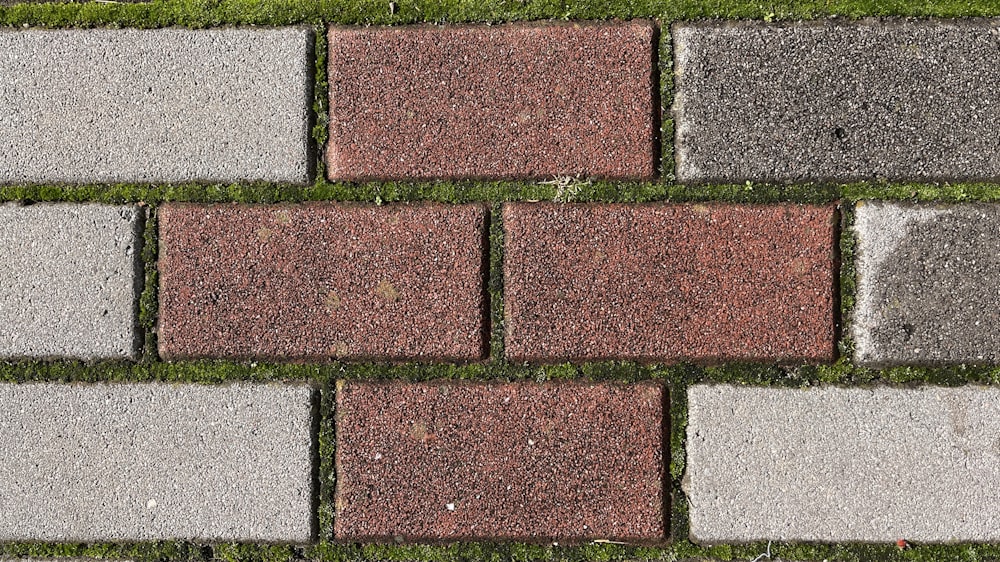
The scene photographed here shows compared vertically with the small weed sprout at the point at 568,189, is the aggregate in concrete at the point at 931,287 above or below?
below

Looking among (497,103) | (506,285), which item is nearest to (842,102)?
(497,103)

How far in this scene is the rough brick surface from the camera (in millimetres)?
1898

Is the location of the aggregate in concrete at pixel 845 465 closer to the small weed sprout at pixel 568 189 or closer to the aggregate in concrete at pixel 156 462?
the small weed sprout at pixel 568 189

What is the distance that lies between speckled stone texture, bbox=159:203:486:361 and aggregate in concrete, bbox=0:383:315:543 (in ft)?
0.53

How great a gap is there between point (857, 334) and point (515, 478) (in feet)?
3.33

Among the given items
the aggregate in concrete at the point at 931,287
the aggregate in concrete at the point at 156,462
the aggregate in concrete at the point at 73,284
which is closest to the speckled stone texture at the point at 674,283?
the aggregate in concrete at the point at 931,287

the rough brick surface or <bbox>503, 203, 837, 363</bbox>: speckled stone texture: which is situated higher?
<bbox>503, 203, 837, 363</bbox>: speckled stone texture

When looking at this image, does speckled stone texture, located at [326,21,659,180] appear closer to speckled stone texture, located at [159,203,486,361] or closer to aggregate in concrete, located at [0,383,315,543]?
speckled stone texture, located at [159,203,486,361]

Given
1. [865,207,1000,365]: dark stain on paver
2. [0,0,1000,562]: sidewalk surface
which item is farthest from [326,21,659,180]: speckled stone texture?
[865,207,1000,365]: dark stain on paver

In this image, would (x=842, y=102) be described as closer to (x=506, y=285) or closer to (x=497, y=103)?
(x=497, y=103)

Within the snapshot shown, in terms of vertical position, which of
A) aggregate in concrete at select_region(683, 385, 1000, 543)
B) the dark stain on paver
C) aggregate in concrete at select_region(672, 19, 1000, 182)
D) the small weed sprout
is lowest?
aggregate in concrete at select_region(683, 385, 1000, 543)

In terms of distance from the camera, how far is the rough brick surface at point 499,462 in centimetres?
190

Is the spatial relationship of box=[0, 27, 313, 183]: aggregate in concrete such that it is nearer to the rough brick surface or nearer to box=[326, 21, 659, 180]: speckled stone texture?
box=[326, 21, 659, 180]: speckled stone texture

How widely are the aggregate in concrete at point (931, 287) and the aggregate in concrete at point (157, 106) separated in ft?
5.25
